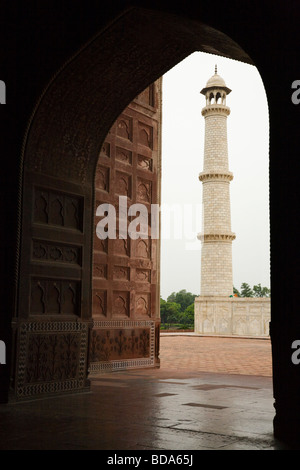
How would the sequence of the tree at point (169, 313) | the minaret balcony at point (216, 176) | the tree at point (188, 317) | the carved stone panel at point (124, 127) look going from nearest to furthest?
the carved stone panel at point (124, 127) < the minaret balcony at point (216, 176) < the tree at point (188, 317) < the tree at point (169, 313)

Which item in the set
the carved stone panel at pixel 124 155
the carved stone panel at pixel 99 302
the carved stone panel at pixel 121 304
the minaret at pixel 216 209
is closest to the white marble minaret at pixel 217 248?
the minaret at pixel 216 209

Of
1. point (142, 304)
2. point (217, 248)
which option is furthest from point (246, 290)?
point (142, 304)

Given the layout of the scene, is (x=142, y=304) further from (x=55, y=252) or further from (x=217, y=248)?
(x=217, y=248)

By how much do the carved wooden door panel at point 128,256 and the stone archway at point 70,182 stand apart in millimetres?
1923

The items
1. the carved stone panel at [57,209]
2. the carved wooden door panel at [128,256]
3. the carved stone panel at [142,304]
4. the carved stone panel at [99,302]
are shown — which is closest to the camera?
the carved stone panel at [57,209]

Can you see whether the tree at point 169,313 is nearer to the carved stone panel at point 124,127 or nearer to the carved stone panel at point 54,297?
the carved stone panel at point 124,127

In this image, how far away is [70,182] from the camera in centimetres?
608

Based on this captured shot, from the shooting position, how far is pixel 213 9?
14.0ft

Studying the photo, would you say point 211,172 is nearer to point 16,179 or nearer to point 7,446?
point 16,179

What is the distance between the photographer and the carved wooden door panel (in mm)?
8156

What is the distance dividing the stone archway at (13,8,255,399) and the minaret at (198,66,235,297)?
69.5 feet

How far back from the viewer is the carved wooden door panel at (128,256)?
26.8 ft

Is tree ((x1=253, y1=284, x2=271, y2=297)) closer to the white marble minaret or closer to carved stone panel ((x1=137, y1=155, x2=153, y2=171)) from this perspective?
the white marble minaret

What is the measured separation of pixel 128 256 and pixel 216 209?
1924cm
